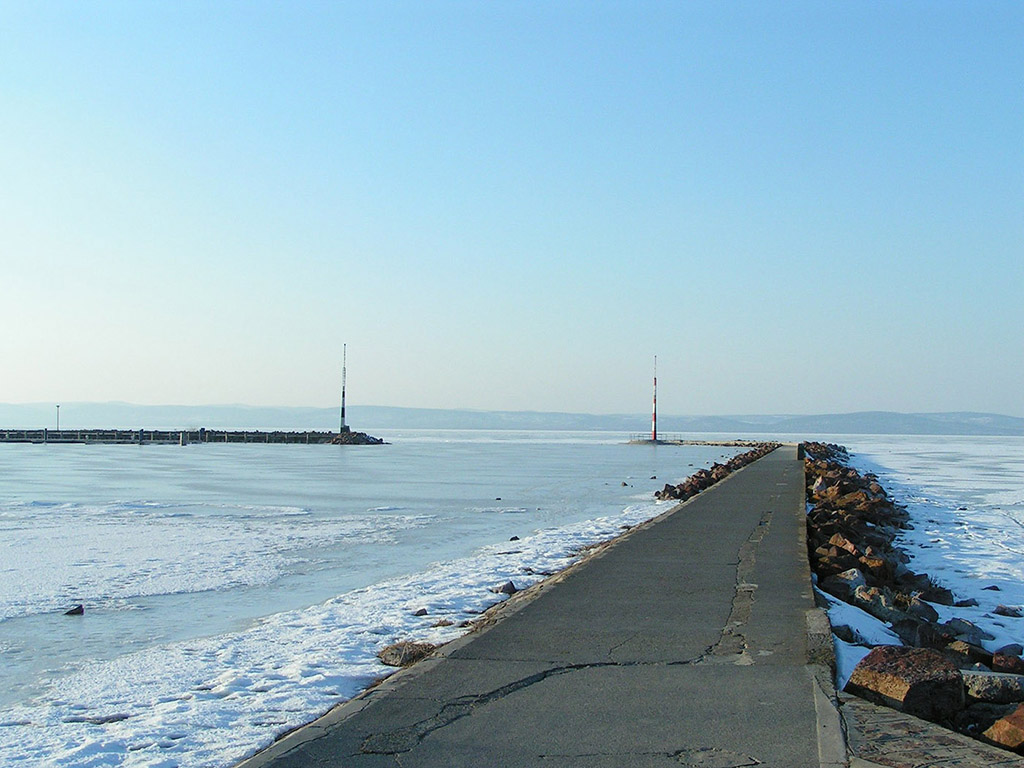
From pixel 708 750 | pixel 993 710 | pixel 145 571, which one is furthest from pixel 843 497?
pixel 708 750

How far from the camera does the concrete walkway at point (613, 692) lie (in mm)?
3768

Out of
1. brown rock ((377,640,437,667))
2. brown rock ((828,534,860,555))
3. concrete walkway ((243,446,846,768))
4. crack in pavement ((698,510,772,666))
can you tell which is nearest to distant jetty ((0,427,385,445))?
brown rock ((828,534,860,555))

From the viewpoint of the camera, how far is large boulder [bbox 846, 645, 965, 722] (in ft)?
14.1

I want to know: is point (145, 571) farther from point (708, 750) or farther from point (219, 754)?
point (708, 750)

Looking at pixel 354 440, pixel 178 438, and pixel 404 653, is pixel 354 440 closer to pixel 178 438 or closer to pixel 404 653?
pixel 178 438

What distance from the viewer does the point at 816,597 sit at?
721 cm

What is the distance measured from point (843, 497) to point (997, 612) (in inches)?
379

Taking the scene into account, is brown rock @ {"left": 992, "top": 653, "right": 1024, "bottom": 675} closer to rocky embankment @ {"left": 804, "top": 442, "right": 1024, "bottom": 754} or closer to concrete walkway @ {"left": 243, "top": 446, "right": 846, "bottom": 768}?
rocky embankment @ {"left": 804, "top": 442, "right": 1024, "bottom": 754}

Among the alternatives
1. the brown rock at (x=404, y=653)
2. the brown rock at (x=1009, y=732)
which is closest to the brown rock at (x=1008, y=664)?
the brown rock at (x=1009, y=732)

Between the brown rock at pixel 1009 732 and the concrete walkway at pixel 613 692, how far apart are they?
640mm

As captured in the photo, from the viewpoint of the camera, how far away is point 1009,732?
13.0 feet

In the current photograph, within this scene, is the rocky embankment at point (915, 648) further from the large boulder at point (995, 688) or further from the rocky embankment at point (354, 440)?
the rocky embankment at point (354, 440)

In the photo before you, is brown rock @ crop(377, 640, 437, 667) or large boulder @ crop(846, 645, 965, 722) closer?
large boulder @ crop(846, 645, 965, 722)

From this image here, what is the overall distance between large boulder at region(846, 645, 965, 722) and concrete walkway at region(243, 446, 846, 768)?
238mm
